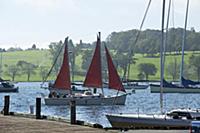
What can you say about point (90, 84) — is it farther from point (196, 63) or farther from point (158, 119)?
point (196, 63)

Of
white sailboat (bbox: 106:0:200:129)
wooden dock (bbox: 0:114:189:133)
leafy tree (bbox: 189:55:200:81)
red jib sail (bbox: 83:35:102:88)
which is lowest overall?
white sailboat (bbox: 106:0:200:129)

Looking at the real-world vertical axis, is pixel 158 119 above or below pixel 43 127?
below

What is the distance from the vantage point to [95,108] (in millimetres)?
72188

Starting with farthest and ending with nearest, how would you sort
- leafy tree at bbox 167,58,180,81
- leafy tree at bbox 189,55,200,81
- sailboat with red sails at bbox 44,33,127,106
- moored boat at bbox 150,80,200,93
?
leafy tree at bbox 189,55,200,81 → leafy tree at bbox 167,58,180,81 → moored boat at bbox 150,80,200,93 → sailboat with red sails at bbox 44,33,127,106

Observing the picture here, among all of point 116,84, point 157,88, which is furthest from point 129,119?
point 157,88

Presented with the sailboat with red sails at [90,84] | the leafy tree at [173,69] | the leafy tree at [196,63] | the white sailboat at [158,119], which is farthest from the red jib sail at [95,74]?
the leafy tree at [196,63]

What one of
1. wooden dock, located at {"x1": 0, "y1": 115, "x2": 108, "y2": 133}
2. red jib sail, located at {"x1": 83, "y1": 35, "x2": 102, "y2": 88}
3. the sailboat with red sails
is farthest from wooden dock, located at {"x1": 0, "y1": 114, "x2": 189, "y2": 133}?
red jib sail, located at {"x1": 83, "y1": 35, "x2": 102, "y2": 88}

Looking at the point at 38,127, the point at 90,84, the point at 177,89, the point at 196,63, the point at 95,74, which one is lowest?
the point at 177,89

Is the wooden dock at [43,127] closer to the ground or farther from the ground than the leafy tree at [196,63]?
closer to the ground

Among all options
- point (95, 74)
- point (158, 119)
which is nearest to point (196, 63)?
point (95, 74)

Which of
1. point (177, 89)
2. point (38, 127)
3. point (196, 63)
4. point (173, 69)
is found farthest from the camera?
point (196, 63)

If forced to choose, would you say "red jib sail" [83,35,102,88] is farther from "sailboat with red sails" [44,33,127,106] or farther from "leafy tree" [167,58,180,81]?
"leafy tree" [167,58,180,81]

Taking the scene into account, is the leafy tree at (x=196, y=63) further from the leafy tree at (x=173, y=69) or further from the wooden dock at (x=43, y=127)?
the wooden dock at (x=43, y=127)

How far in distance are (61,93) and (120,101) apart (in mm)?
9599
